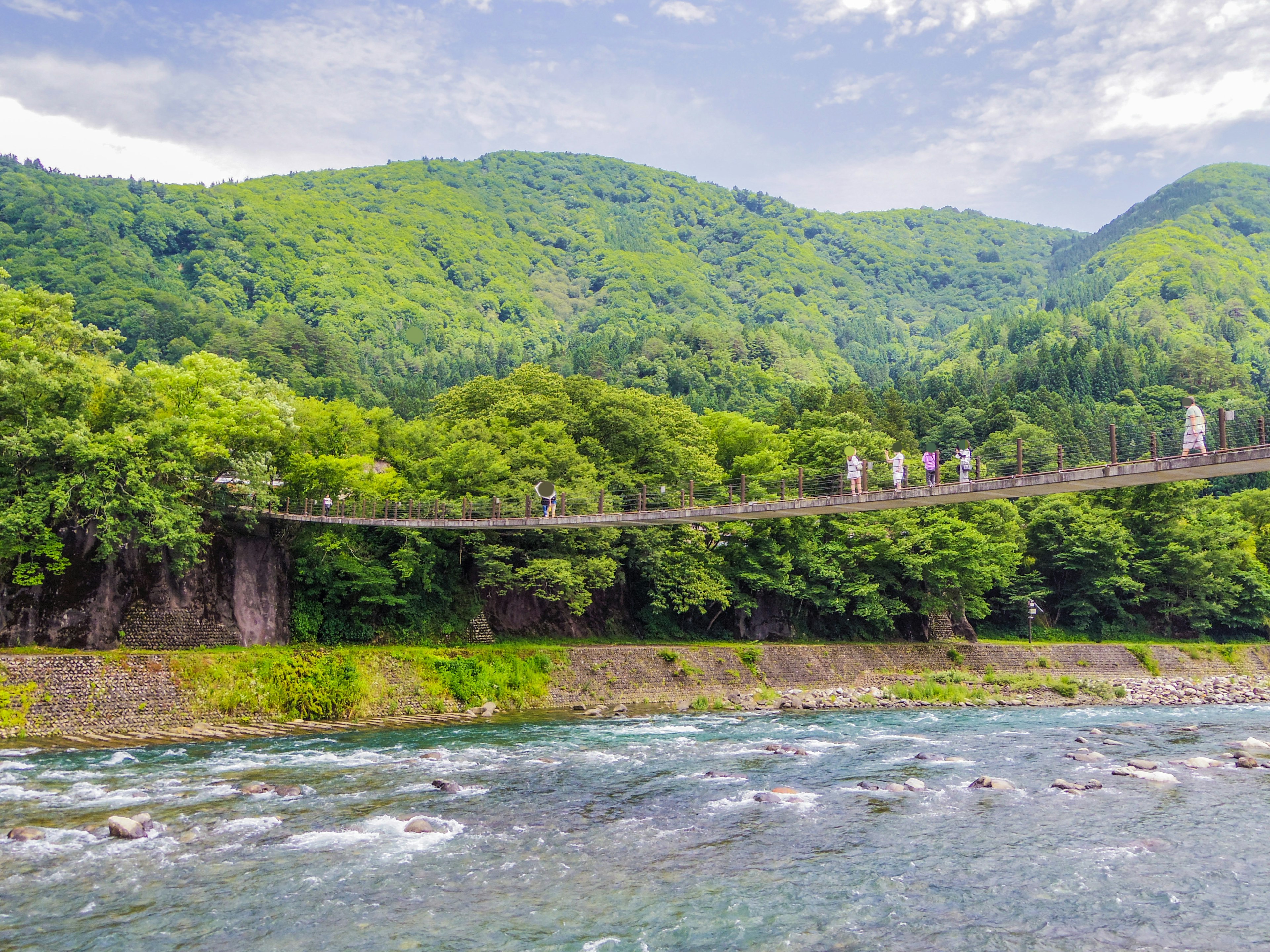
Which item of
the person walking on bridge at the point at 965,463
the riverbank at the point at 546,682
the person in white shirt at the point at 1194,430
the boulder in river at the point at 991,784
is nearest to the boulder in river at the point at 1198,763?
the boulder in river at the point at 991,784

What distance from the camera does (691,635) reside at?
3422cm

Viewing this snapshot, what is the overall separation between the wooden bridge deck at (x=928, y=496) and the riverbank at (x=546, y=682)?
12.7 ft

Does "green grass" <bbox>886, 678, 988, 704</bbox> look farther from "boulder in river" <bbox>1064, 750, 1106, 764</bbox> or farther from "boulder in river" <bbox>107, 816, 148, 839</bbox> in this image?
"boulder in river" <bbox>107, 816, 148, 839</bbox>

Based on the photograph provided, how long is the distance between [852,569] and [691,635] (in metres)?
6.62

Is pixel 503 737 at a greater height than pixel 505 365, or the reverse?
pixel 505 365

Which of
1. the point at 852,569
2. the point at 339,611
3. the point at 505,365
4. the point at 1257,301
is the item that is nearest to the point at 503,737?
the point at 339,611

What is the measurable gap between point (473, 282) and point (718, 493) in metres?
102

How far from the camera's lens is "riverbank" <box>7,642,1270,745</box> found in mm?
18453

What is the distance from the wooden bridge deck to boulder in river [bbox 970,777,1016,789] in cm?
431

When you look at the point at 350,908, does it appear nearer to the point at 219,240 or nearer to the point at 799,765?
the point at 799,765

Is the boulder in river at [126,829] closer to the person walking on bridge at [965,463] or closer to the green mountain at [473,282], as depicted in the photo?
the person walking on bridge at [965,463]

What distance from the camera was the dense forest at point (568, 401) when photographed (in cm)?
2469

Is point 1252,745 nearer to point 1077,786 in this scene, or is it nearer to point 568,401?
point 1077,786

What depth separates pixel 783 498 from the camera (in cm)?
2430
